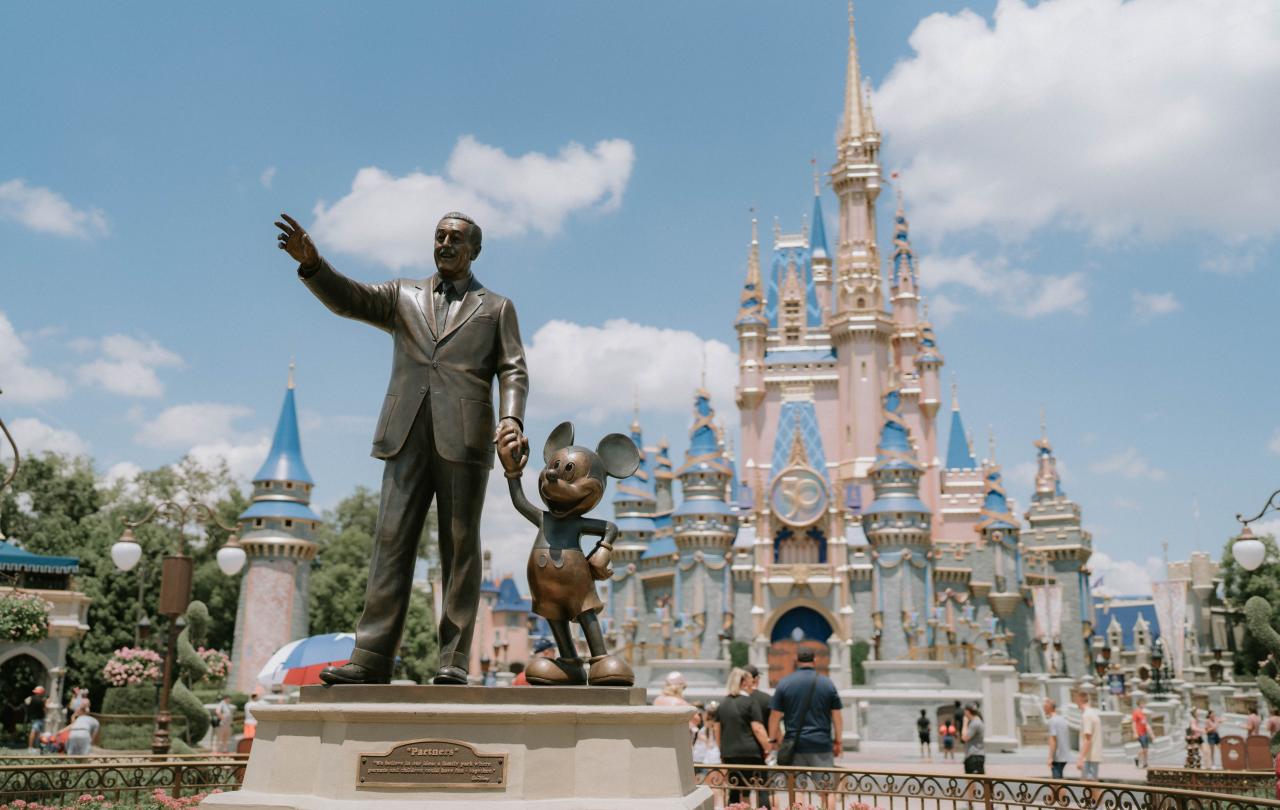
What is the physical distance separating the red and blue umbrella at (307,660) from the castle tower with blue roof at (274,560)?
17.4 metres

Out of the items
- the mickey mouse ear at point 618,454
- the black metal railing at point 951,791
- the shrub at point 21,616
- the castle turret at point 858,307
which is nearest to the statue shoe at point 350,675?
the mickey mouse ear at point 618,454

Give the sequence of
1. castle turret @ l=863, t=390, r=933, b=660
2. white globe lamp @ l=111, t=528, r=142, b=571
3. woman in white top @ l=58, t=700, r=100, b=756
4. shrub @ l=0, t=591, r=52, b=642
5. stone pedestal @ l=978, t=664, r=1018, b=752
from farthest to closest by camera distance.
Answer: castle turret @ l=863, t=390, r=933, b=660 → stone pedestal @ l=978, t=664, r=1018, b=752 → shrub @ l=0, t=591, r=52, b=642 → woman in white top @ l=58, t=700, r=100, b=756 → white globe lamp @ l=111, t=528, r=142, b=571

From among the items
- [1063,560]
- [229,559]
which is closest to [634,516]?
[1063,560]

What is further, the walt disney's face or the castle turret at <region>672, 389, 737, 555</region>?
the castle turret at <region>672, 389, 737, 555</region>

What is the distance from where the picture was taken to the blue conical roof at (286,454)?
38656mm

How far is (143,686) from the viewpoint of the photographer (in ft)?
100.0

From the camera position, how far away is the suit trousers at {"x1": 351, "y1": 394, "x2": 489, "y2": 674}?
226 inches

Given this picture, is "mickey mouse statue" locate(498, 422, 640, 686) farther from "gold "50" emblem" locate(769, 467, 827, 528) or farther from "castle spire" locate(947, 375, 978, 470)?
"castle spire" locate(947, 375, 978, 470)

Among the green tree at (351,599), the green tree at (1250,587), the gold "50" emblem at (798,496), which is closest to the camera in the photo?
the green tree at (351,599)

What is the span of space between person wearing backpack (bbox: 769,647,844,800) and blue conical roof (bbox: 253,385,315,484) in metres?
33.4

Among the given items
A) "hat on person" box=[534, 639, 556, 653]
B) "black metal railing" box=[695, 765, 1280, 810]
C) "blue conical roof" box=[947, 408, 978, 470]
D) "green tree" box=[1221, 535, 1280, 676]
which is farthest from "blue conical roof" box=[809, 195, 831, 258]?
"black metal railing" box=[695, 765, 1280, 810]

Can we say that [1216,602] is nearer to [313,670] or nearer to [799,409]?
[799,409]

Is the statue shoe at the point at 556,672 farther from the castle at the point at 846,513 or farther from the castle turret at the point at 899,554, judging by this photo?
the castle turret at the point at 899,554

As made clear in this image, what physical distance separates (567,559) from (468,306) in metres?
1.60
